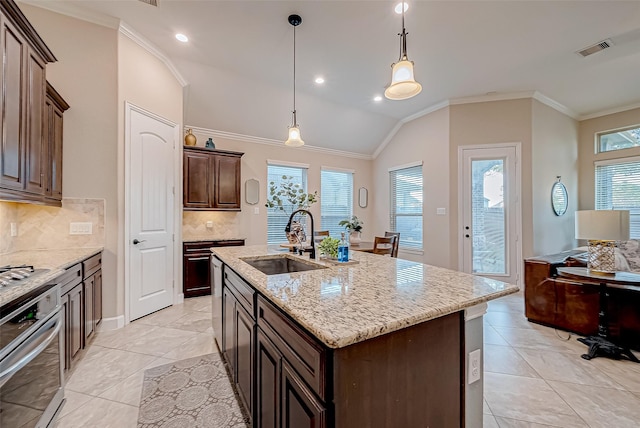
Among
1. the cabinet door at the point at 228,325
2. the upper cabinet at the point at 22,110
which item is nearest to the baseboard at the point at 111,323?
the upper cabinet at the point at 22,110

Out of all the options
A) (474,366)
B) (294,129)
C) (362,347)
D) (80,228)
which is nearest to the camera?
(362,347)

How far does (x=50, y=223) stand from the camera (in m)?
2.61

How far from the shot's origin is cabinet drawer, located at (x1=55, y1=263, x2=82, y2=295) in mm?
1825

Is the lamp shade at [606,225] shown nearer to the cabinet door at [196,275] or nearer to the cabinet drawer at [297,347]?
the cabinet drawer at [297,347]

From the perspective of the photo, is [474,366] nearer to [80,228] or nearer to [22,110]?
[22,110]

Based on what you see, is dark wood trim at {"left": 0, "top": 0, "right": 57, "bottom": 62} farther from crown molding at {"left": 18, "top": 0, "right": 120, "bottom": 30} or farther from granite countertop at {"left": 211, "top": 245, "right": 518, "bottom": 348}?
granite countertop at {"left": 211, "top": 245, "right": 518, "bottom": 348}

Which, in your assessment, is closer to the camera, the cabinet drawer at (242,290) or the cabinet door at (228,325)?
the cabinet drawer at (242,290)

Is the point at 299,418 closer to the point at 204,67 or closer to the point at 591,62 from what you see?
the point at 204,67

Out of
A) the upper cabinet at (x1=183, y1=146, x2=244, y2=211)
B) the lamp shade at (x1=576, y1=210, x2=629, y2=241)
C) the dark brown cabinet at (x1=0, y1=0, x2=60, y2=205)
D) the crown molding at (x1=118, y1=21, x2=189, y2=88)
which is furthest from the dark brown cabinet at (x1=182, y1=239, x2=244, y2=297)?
the lamp shade at (x1=576, y1=210, x2=629, y2=241)

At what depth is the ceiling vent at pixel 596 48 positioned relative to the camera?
3.12 meters

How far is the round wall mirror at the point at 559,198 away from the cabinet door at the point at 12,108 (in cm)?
672

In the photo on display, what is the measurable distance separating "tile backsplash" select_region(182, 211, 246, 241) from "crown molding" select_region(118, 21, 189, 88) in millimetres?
1991

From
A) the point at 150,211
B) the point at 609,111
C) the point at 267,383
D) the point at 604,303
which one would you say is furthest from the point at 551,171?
the point at 150,211

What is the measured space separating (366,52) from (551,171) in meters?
3.92
